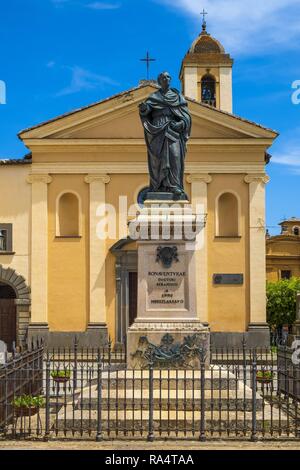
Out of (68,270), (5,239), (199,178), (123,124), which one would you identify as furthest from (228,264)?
(5,239)

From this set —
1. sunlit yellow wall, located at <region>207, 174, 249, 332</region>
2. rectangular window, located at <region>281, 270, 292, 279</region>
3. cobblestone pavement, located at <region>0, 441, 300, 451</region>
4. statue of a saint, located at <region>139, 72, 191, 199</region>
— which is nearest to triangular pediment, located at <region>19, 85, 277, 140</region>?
sunlit yellow wall, located at <region>207, 174, 249, 332</region>

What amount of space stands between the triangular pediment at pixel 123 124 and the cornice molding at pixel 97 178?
4.65ft

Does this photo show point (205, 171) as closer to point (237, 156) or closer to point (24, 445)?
point (237, 156)

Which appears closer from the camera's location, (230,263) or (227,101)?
(230,263)

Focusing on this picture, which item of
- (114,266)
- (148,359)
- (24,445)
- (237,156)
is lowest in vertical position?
(24,445)

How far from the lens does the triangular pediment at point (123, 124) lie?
2861cm

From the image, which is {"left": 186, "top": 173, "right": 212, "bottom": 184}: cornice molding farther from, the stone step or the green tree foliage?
the green tree foliage

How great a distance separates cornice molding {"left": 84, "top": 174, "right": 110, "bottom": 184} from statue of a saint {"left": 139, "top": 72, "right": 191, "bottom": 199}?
1493cm

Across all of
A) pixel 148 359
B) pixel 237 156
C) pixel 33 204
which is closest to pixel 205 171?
pixel 237 156

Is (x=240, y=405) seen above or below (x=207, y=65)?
below

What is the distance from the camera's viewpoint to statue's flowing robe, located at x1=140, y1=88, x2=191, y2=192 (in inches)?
534

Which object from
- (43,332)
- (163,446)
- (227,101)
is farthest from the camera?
(227,101)

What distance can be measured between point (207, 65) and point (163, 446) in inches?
1295

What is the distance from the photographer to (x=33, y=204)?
28.7 meters
